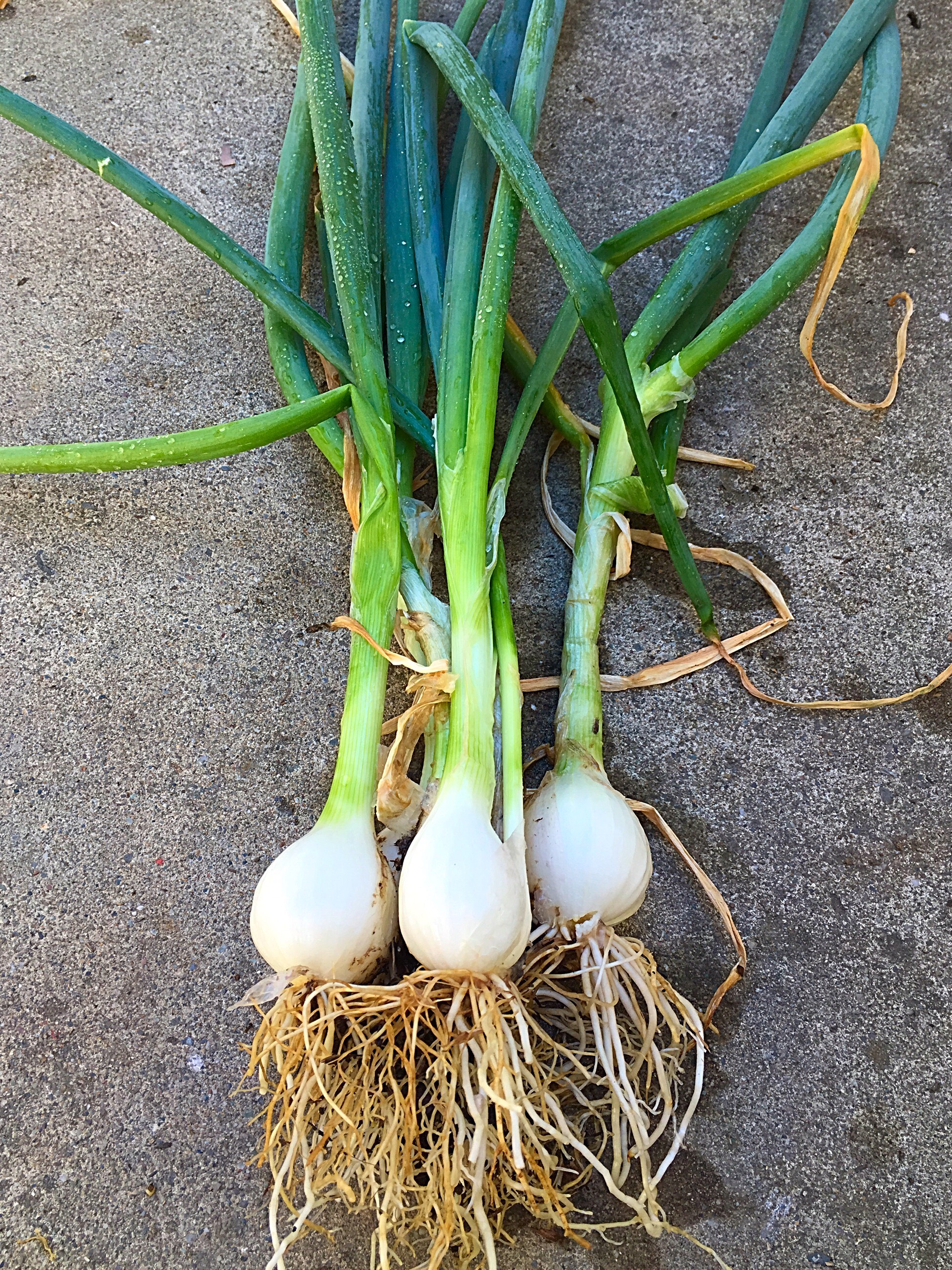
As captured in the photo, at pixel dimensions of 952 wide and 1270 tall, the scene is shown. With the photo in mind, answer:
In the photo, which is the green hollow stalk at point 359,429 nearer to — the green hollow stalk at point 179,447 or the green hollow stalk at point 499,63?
the green hollow stalk at point 179,447

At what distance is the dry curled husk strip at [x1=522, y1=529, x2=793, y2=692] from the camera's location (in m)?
1.10

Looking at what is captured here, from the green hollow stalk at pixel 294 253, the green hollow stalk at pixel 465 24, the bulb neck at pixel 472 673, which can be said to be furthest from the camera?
the green hollow stalk at pixel 465 24

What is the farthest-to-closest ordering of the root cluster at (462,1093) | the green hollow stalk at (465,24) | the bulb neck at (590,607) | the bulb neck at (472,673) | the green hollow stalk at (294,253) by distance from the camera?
the green hollow stalk at (465,24) → the green hollow stalk at (294,253) → the bulb neck at (590,607) → the bulb neck at (472,673) → the root cluster at (462,1093)

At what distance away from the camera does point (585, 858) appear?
0.88 m

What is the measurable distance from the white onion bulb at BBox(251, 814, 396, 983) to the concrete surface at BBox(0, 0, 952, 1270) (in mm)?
178

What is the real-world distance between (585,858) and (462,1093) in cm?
25

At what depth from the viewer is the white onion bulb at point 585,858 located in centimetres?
88

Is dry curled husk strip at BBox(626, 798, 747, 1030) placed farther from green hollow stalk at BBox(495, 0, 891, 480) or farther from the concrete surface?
green hollow stalk at BBox(495, 0, 891, 480)

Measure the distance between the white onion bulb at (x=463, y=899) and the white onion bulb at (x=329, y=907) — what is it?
4cm

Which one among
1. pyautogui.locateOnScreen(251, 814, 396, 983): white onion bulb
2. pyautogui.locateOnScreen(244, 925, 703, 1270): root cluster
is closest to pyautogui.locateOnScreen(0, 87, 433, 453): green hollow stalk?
pyautogui.locateOnScreen(251, 814, 396, 983): white onion bulb

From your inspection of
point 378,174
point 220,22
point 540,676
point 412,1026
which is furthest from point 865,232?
point 412,1026

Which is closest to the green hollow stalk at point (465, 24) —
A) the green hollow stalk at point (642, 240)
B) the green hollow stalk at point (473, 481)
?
the green hollow stalk at point (473, 481)

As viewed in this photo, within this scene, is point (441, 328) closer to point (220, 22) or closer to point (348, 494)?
point (348, 494)

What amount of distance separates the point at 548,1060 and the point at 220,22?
1.74 m
